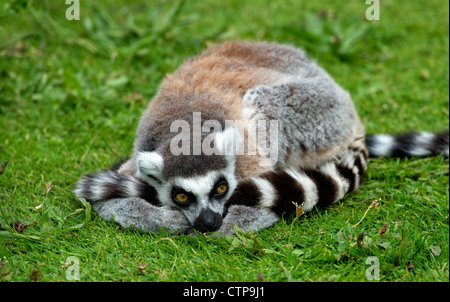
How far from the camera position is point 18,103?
18.9ft

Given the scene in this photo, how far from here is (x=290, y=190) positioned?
3721 mm

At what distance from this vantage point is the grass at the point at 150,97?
3150 millimetres

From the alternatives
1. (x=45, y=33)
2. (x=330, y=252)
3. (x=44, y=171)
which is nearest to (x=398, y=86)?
(x=330, y=252)

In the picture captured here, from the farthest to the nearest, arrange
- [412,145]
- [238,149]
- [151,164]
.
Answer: [412,145], [238,149], [151,164]

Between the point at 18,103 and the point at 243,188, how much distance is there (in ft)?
10.9

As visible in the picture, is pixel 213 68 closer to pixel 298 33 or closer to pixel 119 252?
pixel 119 252

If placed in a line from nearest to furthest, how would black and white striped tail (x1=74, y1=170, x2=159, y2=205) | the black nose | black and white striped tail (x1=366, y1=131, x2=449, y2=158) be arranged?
1. the black nose
2. black and white striped tail (x1=74, y1=170, x2=159, y2=205)
3. black and white striped tail (x1=366, y1=131, x2=449, y2=158)

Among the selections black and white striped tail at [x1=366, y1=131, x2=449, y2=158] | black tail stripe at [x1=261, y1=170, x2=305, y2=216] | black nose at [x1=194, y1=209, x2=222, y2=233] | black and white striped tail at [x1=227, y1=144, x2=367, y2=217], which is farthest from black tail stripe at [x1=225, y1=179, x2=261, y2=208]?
black and white striped tail at [x1=366, y1=131, x2=449, y2=158]

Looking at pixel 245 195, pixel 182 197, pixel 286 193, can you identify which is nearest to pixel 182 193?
pixel 182 197

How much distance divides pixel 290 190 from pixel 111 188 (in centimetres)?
137

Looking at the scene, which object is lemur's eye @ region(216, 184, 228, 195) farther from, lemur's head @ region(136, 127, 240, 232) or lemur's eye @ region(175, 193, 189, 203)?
lemur's eye @ region(175, 193, 189, 203)

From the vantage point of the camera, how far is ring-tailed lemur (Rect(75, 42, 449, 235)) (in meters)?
3.69

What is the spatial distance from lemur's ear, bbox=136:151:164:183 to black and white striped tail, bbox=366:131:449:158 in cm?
220

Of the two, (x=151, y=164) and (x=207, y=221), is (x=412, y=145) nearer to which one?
(x=207, y=221)
